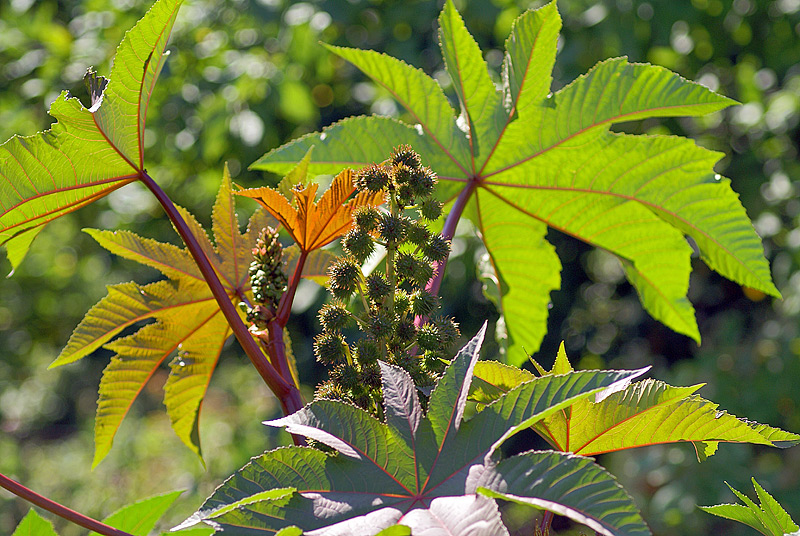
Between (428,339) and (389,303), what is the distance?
0.05 meters

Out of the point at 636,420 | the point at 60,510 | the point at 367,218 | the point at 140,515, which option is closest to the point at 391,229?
the point at 367,218

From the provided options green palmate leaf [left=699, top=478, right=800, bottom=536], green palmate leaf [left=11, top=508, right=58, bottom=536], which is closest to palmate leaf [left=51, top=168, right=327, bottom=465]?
green palmate leaf [left=11, top=508, right=58, bottom=536]

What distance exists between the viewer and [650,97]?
867 mm

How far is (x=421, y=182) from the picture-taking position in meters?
0.65

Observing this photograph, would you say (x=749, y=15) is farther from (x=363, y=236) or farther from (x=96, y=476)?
(x=96, y=476)

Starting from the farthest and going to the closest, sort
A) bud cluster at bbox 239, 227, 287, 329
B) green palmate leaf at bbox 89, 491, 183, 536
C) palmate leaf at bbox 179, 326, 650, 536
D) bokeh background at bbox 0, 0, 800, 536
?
bokeh background at bbox 0, 0, 800, 536 → green palmate leaf at bbox 89, 491, 183, 536 → bud cluster at bbox 239, 227, 287, 329 → palmate leaf at bbox 179, 326, 650, 536

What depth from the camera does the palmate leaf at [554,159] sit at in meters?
0.89

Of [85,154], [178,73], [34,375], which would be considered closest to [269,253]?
[85,154]

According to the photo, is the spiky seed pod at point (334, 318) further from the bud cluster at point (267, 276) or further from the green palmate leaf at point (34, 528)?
the green palmate leaf at point (34, 528)

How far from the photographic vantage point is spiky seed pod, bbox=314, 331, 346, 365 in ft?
2.07

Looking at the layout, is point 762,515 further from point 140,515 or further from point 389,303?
point 140,515

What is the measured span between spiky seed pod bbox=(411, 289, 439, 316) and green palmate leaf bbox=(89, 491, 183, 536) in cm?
42

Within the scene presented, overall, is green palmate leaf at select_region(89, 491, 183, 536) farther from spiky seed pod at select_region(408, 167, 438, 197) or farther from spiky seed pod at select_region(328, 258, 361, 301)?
spiky seed pod at select_region(408, 167, 438, 197)

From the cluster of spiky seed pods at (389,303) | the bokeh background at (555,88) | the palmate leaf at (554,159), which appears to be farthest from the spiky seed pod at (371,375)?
the bokeh background at (555,88)
